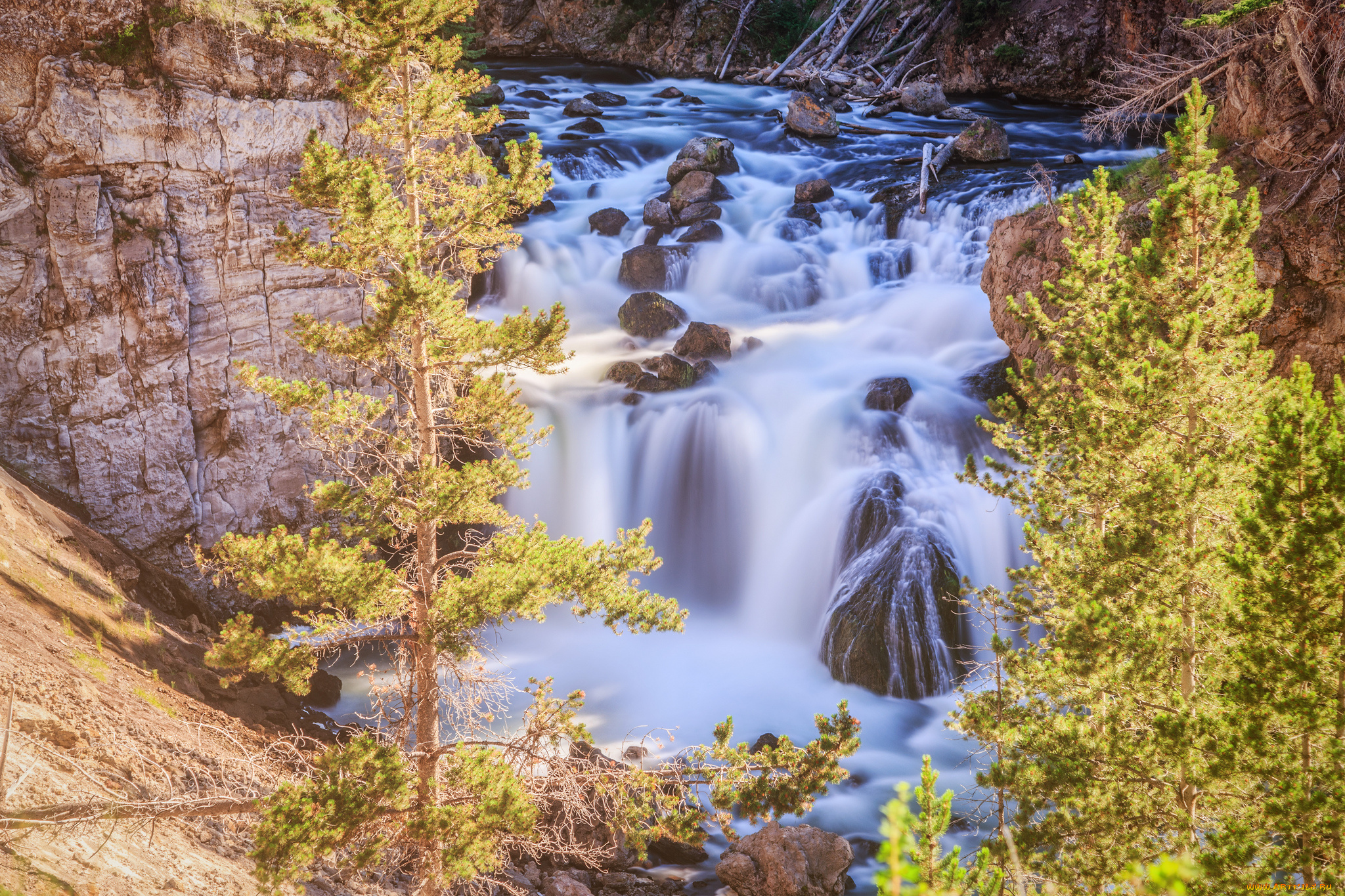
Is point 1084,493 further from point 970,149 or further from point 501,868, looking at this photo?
point 970,149

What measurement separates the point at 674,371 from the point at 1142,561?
1081 centimetres

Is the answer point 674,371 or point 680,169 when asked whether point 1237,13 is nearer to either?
point 674,371

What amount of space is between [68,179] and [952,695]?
13580mm

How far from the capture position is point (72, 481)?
11125mm

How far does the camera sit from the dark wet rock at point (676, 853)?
954cm

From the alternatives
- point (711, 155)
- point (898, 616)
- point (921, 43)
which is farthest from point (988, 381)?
point (921, 43)

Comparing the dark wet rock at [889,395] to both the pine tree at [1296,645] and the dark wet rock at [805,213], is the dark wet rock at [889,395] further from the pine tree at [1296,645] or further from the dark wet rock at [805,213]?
the pine tree at [1296,645]

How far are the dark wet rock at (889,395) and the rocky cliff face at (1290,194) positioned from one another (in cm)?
485

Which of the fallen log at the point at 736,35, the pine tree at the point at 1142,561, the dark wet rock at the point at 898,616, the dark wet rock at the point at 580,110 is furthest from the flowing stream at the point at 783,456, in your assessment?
the fallen log at the point at 736,35

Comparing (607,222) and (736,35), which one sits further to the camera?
(736,35)

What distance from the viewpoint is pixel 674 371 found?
1611 centimetres

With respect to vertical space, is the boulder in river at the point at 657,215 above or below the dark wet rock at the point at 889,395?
above

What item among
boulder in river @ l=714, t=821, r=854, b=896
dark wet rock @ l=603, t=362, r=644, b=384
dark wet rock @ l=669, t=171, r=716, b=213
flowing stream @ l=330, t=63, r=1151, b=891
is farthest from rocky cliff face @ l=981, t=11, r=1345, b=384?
dark wet rock @ l=669, t=171, r=716, b=213

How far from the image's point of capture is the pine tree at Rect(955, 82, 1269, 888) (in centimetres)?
537
